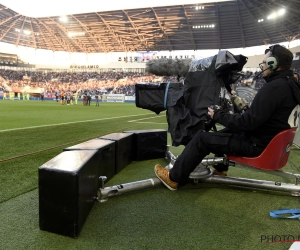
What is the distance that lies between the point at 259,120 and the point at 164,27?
1575 inches

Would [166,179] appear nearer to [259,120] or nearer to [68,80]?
[259,120]

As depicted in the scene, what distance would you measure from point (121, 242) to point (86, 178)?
0.59m

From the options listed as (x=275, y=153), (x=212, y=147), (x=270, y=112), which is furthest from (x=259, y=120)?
(x=212, y=147)

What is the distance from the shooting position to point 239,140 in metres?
2.59

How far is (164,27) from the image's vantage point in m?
39.7

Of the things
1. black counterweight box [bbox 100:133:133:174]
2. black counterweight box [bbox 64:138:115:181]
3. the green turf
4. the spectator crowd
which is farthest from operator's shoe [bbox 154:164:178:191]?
the spectator crowd

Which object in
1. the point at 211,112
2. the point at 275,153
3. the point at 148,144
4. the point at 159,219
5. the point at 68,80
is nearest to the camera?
the point at 159,219

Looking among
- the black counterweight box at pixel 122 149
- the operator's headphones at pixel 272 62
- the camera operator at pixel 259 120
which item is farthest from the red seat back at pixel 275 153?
the black counterweight box at pixel 122 149

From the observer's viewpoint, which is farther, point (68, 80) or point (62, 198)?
point (68, 80)

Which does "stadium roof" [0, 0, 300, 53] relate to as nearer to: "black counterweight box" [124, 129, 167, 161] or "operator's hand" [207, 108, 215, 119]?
"black counterweight box" [124, 129, 167, 161]

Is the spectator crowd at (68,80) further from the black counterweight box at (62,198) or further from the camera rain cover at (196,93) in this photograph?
the black counterweight box at (62,198)

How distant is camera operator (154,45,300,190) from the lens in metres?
2.32

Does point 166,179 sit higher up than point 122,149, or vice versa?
point 122,149

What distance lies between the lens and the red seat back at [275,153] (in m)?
2.42
